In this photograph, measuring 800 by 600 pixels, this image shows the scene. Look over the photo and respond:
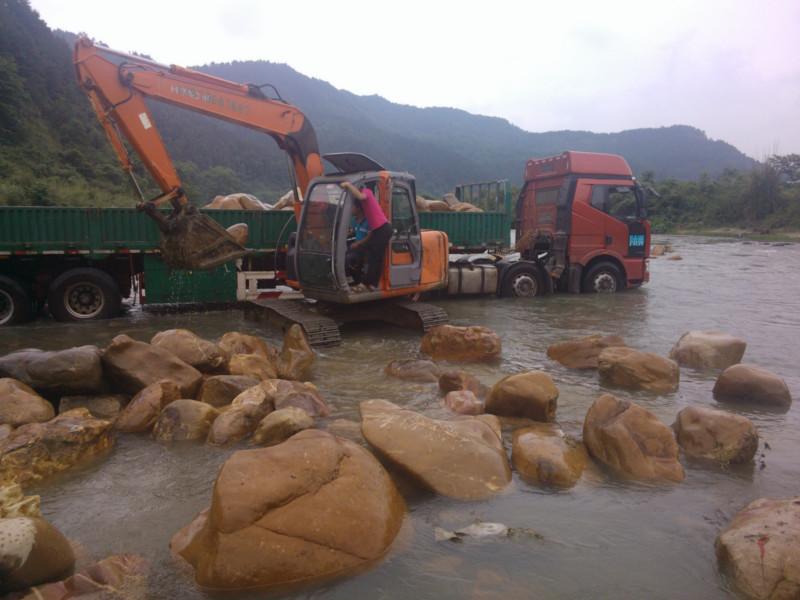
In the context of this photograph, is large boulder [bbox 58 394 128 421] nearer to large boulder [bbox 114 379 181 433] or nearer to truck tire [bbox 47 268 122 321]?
large boulder [bbox 114 379 181 433]

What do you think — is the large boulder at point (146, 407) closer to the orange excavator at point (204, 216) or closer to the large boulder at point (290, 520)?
the large boulder at point (290, 520)

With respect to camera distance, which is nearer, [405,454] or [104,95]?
[405,454]

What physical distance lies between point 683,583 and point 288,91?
110 m

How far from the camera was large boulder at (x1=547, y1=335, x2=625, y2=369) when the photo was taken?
6.86 m

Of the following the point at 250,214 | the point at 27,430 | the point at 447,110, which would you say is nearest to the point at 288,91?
the point at 447,110

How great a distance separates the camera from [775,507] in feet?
10.4

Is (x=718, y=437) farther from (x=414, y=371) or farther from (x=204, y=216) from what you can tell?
(x=204, y=216)

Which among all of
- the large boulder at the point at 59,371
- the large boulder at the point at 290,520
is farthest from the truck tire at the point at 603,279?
the large boulder at the point at 290,520

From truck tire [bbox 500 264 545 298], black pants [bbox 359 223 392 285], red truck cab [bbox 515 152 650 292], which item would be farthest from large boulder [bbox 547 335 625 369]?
red truck cab [bbox 515 152 650 292]

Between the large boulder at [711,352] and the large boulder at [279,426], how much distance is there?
4533 millimetres

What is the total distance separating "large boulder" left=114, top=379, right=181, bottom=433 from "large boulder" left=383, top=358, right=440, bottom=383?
2.26 metres

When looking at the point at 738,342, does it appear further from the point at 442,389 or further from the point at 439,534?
the point at 439,534

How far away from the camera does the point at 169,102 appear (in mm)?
8969

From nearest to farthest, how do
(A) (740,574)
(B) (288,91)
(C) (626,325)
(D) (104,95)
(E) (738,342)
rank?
(A) (740,574), (E) (738,342), (D) (104,95), (C) (626,325), (B) (288,91)
